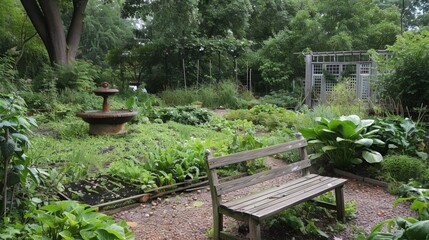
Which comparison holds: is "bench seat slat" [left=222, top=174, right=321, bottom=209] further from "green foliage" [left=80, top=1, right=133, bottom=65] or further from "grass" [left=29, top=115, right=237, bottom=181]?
"green foliage" [left=80, top=1, right=133, bottom=65]

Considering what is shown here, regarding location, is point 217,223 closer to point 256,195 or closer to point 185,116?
point 256,195

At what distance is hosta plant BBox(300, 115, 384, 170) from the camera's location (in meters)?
4.86

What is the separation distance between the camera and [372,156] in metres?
4.85

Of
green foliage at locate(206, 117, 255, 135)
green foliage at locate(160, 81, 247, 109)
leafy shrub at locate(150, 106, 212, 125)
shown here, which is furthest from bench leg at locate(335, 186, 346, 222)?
green foliage at locate(160, 81, 247, 109)

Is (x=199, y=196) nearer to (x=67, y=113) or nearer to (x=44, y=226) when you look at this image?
(x=44, y=226)

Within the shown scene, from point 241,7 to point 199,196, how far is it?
14282mm

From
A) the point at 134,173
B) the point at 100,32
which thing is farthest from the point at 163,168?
the point at 100,32

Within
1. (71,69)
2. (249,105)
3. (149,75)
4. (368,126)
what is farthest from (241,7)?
(368,126)

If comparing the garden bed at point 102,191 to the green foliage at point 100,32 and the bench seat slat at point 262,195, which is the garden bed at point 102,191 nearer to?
the bench seat slat at point 262,195

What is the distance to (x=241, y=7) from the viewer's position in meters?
17.1

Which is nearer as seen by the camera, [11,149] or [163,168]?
[11,149]

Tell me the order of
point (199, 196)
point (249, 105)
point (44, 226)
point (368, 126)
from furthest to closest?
1. point (249, 105)
2. point (368, 126)
3. point (199, 196)
4. point (44, 226)

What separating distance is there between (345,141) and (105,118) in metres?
4.19

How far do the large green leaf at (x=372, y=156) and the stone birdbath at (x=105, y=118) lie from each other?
420 cm
